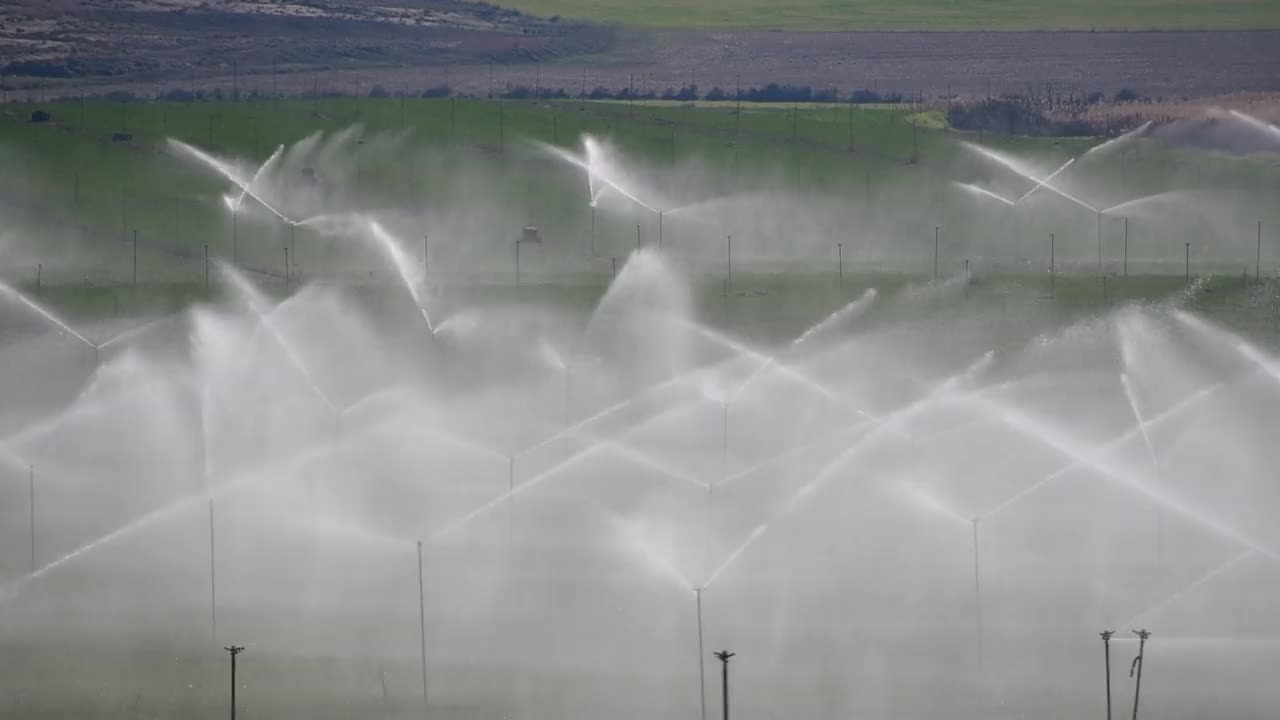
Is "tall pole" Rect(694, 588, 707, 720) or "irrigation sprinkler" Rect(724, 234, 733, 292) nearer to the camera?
"tall pole" Rect(694, 588, 707, 720)

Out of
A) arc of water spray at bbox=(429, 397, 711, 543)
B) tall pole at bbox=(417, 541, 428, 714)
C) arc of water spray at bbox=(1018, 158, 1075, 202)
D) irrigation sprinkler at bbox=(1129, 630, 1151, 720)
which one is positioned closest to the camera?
irrigation sprinkler at bbox=(1129, 630, 1151, 720)

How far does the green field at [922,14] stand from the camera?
16012 centimetres

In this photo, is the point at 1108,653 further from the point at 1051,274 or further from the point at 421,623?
the point at 1051,274

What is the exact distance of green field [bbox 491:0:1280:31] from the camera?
16012 cm

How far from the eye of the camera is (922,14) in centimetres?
16550

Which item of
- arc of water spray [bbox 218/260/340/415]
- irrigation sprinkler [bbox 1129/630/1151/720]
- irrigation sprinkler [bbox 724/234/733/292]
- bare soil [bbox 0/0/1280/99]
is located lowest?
irrigation sprinkler [bbox 1129/630/1151/720]

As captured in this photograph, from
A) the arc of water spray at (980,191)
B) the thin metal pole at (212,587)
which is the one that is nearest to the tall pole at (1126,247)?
the arc of water spray at (980,191)

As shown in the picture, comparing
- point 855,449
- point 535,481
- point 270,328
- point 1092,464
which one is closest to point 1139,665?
point 1092,464

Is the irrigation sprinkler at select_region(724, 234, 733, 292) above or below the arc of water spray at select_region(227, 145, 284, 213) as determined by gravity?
below

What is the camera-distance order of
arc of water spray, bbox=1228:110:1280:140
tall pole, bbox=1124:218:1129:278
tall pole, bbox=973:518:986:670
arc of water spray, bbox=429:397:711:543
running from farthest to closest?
arc of water spray, bbox=1228:110:1280:140 → tall pole, bbox=1124:218:1129:278 → arc of water spray, bbox=429:397:711:543 → tall pole, bbox=973:518:986:670

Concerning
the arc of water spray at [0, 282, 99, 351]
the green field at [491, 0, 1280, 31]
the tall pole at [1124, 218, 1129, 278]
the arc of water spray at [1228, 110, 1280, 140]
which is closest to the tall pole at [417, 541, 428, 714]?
the arc of water spray at [0, 282, 99, 351]

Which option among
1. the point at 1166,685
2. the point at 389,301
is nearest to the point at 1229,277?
the point at 389,301

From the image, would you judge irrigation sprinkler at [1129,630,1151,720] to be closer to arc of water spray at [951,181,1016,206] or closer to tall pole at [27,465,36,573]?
tall pole at [27,465,36,573]

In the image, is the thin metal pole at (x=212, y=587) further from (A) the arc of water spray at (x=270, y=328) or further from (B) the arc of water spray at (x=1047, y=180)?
(B) the arc of water spray at (x=1047, y=180)
